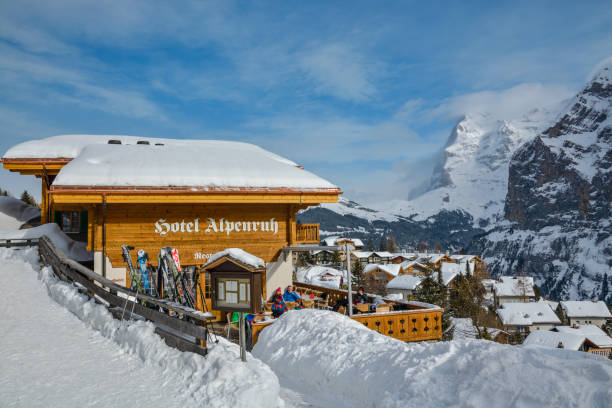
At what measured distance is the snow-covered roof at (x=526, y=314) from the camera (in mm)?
71875

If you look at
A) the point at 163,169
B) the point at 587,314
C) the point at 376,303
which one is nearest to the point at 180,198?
the point at 163,169

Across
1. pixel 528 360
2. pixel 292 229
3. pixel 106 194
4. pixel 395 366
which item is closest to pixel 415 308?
pixel 292 229

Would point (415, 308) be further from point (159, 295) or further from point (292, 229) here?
point (159, 295)

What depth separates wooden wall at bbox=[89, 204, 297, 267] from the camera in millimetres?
17328

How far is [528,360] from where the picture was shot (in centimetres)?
634

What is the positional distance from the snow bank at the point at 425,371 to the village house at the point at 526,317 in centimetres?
6984

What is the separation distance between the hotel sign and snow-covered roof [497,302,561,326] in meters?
63.8

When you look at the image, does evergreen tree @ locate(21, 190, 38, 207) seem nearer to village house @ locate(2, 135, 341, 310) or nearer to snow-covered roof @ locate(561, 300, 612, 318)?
village house @ locate(2, 135, 341, 310)

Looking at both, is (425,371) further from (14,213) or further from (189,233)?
(14,213)

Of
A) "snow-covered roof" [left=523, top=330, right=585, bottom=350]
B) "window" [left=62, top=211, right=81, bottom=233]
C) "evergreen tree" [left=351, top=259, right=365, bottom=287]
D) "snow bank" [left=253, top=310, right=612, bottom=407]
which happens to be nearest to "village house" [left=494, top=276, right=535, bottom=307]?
"snow-covered roof" [left=523, top=330, right=585, bottom=350]

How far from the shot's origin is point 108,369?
24.3ft

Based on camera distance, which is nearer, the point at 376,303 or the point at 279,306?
the point at 279,306

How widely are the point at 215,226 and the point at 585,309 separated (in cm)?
9422

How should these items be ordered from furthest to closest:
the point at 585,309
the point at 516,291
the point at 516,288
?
the point at 516,288 < the point at 516,291 < the point at 585,309
